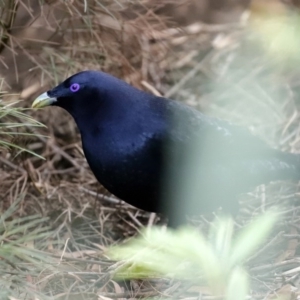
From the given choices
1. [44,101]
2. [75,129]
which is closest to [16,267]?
[44,101]

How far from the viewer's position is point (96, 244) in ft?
8.52

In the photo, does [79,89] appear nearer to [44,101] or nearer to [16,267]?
[44,101]

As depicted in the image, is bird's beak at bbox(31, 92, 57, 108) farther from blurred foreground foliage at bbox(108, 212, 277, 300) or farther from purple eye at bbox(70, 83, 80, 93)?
blurred foreground foliage at bbox(108, 212, 277, 300)

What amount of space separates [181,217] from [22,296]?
31.6 inches

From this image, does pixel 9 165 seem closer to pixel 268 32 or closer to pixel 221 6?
pixel 268 32

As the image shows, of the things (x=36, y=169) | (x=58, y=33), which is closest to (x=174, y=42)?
(x=58, y=33)

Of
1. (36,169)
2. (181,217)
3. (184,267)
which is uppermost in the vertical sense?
(184,267)

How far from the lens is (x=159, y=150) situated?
2.25 meters

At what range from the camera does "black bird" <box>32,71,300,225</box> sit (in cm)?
223

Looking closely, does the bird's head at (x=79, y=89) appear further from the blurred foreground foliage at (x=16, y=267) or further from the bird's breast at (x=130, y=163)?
the blurred foreground foliage at (x=16, y=267)

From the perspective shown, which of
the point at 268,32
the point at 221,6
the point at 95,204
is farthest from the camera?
the point at 221,6

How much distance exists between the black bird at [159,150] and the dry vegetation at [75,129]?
0.73 feet

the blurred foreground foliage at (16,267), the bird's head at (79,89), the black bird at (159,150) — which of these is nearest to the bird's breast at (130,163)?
the black bird at (159,150)

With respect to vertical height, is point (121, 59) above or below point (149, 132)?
below
